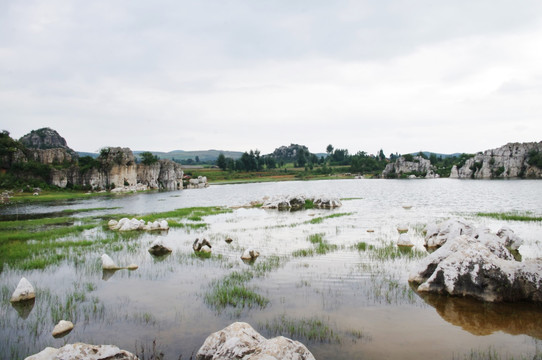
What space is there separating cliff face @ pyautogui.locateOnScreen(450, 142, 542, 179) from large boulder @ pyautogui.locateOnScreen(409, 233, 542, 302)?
16673 centimetres

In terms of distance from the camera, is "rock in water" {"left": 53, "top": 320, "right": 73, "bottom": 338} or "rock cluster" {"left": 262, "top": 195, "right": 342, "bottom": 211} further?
"rock cluster" {"left": 262, "top": 195, "right": 342, "bottom": 211}

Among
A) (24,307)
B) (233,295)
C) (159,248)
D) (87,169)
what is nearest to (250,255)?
(233,295)

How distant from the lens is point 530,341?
905 centimetres

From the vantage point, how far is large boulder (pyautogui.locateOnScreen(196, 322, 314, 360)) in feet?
23.3

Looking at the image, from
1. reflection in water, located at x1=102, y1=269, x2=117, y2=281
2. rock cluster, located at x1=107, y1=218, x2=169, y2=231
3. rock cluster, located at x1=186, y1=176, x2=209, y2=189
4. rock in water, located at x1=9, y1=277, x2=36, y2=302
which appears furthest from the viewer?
rock cluster, located at x1=186, y1=176, x2=209, y2=189

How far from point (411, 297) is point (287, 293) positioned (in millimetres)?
4668

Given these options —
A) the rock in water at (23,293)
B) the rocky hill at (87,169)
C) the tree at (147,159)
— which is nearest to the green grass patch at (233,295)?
the rock in water at (23,293)

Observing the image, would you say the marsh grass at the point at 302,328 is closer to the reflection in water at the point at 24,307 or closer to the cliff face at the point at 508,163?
the reflection in water at the point at 24,307

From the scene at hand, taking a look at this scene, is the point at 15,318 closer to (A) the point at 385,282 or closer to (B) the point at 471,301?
(A) the point at 385,282

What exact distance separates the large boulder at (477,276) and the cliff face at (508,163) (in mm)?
166729

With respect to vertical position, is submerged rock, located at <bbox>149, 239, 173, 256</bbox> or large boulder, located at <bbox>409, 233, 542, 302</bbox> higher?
large boulder, located at <bbox>409, 233, 542, 302</bbox>

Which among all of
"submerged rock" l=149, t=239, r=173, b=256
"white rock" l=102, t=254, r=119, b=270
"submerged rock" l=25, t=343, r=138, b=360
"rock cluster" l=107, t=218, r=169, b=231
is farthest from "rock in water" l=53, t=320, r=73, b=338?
"rock cluster" l=107, t=218, r=169, b=231

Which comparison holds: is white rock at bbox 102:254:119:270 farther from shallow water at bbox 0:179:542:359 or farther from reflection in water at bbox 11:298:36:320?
reflection in water at bbox 11:298:36:320

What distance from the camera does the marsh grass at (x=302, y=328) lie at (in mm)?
9398
